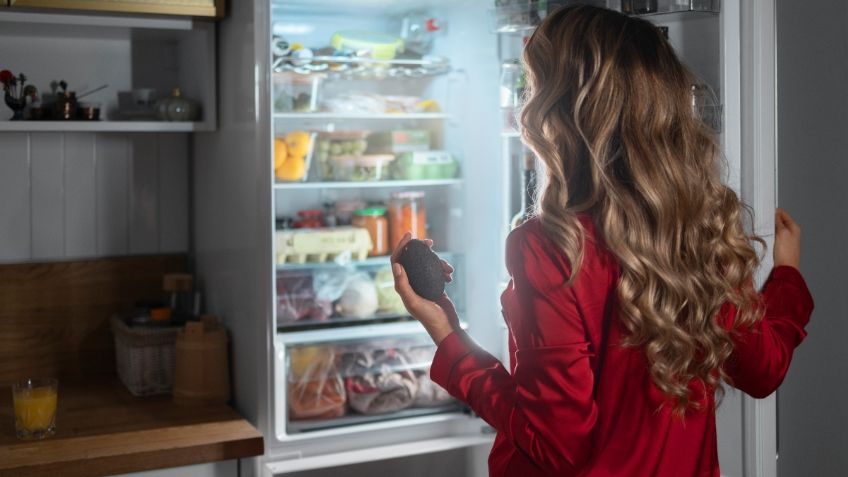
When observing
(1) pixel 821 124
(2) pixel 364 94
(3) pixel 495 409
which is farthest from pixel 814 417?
(2) pixel 364 94

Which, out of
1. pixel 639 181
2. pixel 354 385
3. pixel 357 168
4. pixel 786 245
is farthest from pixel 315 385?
pixel 639 181

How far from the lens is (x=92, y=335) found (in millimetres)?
2846

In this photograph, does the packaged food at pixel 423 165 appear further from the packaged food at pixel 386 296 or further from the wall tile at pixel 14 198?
the wall tile at pixel 14 198

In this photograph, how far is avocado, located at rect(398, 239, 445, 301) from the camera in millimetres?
1451

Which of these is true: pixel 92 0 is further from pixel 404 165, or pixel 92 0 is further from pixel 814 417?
pixel 814 417

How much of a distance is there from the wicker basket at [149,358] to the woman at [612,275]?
→ 55.3 inches

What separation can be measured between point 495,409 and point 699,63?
751 millimetres

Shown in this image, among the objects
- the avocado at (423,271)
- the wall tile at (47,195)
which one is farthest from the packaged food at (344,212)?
the avocado at (423,271)


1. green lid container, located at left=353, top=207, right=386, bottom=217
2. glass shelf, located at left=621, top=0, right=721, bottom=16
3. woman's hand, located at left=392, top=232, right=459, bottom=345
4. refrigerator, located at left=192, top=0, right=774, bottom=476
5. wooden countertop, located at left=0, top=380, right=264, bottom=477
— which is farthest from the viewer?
green lid container, located at left=353, top=207, right=386, bottom=217

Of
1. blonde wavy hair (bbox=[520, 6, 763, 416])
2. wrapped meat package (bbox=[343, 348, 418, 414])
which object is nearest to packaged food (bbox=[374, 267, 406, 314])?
wrapped meat package (bbox=[343, 348, 418, 414])

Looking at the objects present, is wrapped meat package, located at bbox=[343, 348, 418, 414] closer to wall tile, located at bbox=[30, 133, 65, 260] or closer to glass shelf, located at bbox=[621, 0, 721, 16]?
wall tile, located at bbox=[30, 133, 65, 260]

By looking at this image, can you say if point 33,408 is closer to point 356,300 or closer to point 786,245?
point 356,300

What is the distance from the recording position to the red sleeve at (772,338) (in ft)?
4.80

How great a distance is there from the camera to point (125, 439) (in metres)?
2.24
